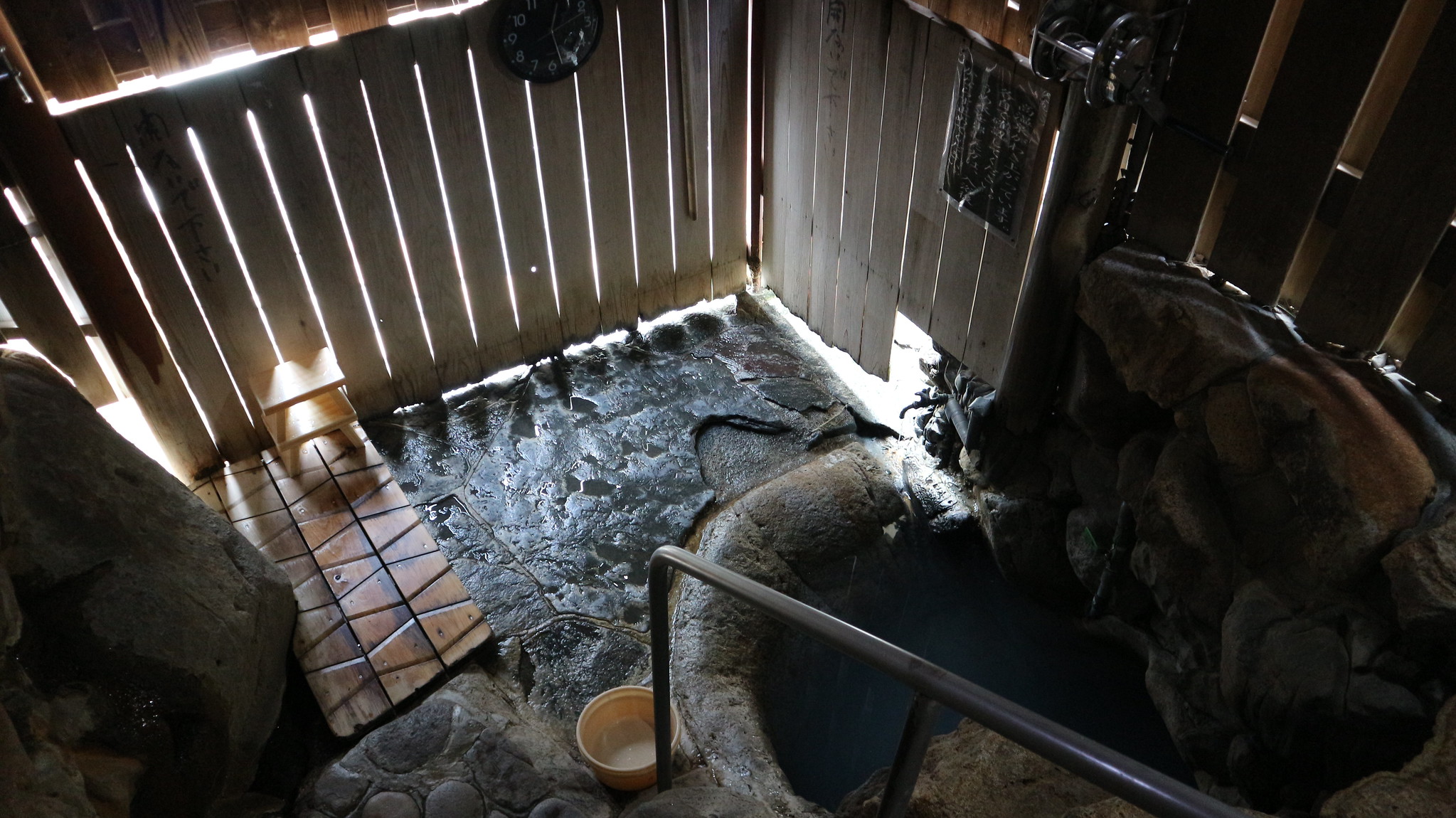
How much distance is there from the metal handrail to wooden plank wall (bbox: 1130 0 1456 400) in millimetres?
1991

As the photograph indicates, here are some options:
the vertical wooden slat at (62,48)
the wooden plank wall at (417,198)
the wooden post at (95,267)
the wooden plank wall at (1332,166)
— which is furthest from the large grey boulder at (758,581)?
the vertical wooden slat at (62,48)

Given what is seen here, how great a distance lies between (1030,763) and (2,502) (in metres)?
3.20

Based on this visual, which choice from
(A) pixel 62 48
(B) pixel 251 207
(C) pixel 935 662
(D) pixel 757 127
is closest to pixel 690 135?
(D) pixel 757 127

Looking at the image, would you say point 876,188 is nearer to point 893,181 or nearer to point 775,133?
point 893,181

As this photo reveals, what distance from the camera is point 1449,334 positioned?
2.60 m

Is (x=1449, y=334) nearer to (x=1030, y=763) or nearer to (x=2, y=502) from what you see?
(x=1030, y=763)

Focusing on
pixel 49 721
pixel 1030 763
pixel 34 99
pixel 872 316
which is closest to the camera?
pixel 49 721

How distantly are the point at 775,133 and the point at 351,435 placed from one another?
289cm

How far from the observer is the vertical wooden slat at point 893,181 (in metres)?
4.02

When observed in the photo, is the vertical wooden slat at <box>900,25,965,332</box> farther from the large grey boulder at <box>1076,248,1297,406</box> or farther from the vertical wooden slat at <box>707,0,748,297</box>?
the vertical wooden slat at <box>707,0,748,297</box>

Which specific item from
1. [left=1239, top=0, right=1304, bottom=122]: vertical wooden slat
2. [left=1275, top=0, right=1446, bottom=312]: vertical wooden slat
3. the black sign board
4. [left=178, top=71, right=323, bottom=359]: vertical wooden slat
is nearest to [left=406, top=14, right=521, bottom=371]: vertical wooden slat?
[left=178, top=71, right=323, bottom=359]: vertical wooden slat

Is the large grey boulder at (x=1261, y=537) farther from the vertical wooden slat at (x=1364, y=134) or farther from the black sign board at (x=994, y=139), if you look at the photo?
the black sign board at (x=994, y=139)

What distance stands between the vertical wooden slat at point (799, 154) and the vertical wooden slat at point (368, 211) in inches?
87.0

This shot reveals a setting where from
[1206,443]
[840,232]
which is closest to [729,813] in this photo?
[1206,443]
